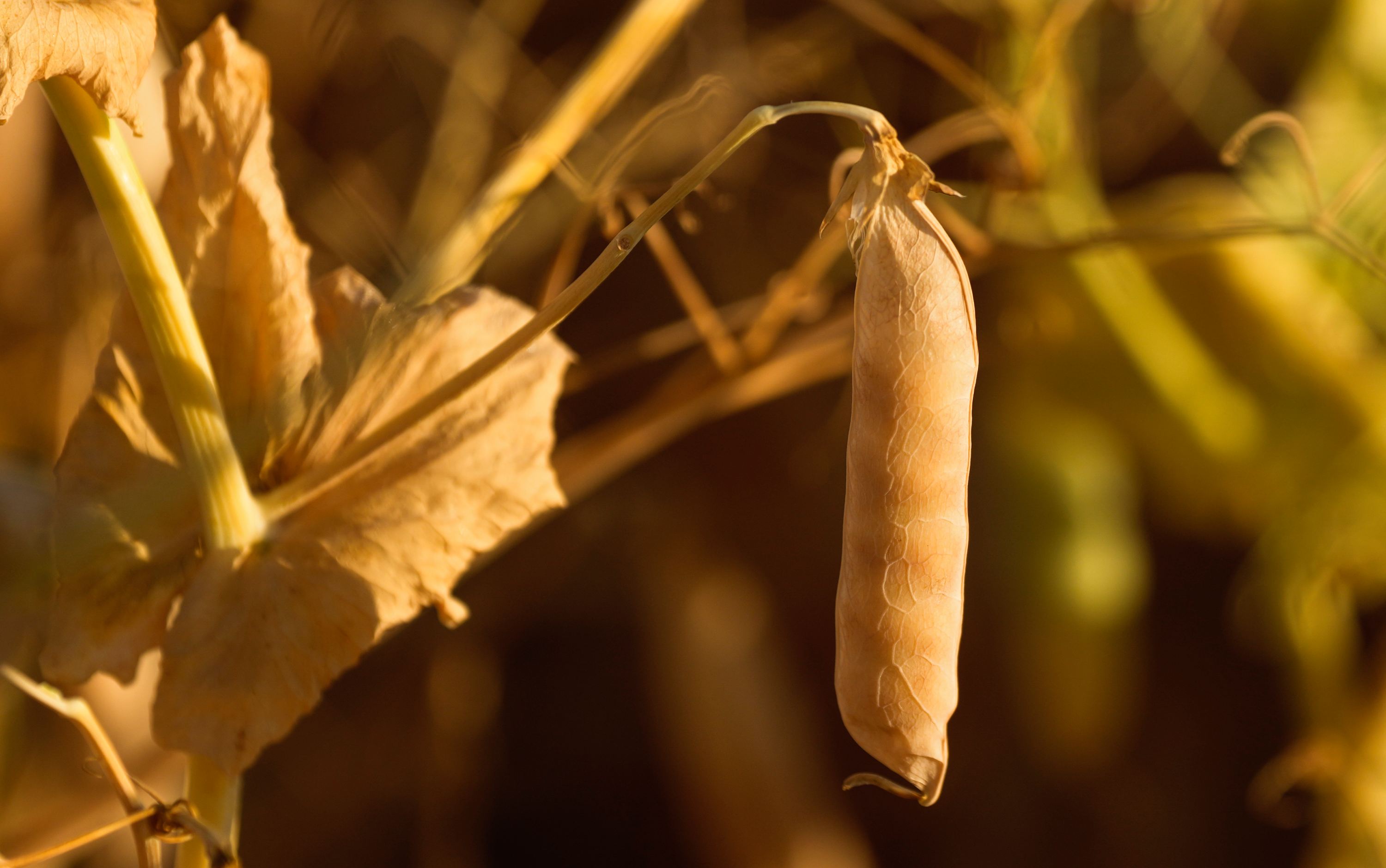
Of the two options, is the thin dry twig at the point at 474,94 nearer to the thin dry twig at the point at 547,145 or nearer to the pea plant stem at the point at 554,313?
the thin dry twig at the point at 547,145

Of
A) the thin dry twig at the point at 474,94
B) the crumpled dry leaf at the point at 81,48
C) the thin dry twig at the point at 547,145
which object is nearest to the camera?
the crumpled dry leaf at the point at 81,48

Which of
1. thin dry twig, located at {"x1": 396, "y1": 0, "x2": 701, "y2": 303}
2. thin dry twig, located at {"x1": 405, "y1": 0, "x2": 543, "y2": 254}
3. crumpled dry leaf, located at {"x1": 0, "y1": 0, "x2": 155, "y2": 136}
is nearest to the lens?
crumpled dry leaf, located at {"x1": 0, "y1": 0, "x2": 155, "y2": 136}

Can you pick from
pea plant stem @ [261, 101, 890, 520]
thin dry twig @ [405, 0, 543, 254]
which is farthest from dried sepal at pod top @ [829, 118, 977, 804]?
thin dry twig @ [405, 0, 543, 254]

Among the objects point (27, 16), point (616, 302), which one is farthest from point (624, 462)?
point (27, 16)

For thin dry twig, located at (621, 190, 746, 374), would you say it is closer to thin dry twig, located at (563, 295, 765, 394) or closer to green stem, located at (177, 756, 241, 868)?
thin dry twig, located at (563, 295, 765, 394)

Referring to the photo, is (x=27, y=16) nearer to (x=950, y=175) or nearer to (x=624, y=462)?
(x=624, y=462)

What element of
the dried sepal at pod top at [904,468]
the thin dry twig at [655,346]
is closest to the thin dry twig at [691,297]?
the thin dry twig at [655,346]

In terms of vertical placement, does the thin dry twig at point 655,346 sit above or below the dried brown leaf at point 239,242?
above
